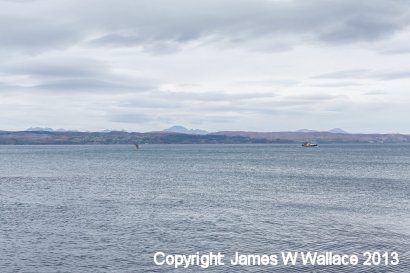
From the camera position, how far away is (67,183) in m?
96.2

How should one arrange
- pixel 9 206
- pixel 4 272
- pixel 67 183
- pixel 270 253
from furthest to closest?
1. pixel 67 183
2. pixel 9 206
3. pixel 270 253
4. pixel 4 272

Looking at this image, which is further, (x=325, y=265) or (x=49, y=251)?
(x=49, y=251)

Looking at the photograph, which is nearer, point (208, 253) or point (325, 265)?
point (325, 265)

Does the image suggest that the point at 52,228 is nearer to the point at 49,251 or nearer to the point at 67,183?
the point at 49,251

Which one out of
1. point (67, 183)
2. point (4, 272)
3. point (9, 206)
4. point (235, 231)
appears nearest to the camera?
point (4, 272)

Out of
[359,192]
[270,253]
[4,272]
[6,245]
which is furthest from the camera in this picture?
[359,192]

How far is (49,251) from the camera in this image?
40.0 metres

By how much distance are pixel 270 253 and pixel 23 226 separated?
24.7 metres

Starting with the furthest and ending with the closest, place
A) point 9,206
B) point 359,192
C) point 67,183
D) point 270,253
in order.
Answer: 1. point 67,183
2. point 359,192
3. point 9,206
4. point 270,253

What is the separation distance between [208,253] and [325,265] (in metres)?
8.78

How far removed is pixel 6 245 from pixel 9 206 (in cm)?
2269

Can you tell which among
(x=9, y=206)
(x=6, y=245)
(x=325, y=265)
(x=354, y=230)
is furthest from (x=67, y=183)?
(x=325, y=265)

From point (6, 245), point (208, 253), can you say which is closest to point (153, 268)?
point (208, 253)

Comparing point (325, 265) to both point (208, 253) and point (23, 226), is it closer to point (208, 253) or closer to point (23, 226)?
point (208, 253)
